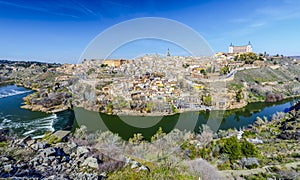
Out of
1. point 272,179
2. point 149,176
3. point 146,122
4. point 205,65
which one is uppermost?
point 205,65

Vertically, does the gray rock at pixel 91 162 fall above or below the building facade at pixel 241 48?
below

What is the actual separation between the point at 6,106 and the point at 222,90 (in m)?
14.9

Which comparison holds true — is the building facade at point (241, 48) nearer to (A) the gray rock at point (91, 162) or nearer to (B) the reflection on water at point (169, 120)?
(B) the reflection on water at point (169, 120)

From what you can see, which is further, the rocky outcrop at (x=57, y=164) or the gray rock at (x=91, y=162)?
the gray rock at (x=91, y=162)

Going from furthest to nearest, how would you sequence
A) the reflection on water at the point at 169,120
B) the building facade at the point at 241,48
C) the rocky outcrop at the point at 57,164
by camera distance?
the building facade at the point at 241,48 < the reflection on water at the point at 169,120 < the rocky outcrop at the point at 57,164

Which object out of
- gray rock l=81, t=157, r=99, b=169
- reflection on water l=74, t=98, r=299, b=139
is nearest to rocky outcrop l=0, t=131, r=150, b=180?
gray rock l=81, t=157, r=99, b=169

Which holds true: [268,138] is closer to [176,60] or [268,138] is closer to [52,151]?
[52,151]

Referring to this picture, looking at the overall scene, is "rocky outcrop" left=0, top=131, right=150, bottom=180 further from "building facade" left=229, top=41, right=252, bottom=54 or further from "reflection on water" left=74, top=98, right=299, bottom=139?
"building facade" left=229, top=41, right=252, bottom=54

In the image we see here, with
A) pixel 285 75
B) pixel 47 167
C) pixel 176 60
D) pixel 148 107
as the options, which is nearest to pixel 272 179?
pixel 47 167

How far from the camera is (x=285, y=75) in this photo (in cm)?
1877

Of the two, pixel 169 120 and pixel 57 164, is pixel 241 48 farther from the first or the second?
pixel 57 164

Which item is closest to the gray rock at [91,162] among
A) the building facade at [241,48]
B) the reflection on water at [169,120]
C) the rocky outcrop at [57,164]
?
the rocky outcrop at [57,164]

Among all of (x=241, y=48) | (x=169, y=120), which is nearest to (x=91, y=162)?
(x=169, y=120)

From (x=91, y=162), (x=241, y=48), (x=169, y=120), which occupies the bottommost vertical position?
(x=169, y=120)
